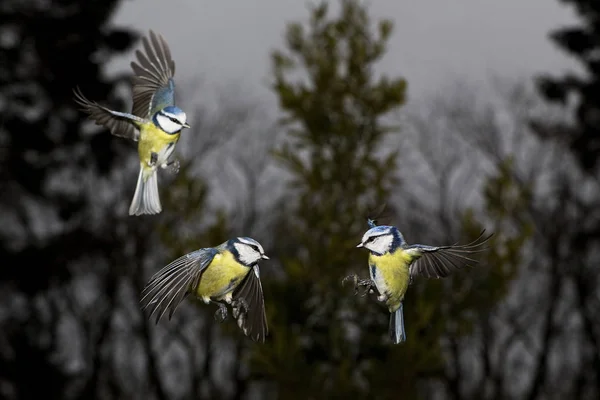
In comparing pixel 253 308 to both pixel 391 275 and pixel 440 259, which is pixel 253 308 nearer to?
pixel 391 275

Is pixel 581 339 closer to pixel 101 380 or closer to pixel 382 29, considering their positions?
pixel 101 380

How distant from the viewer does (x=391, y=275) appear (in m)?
1.23

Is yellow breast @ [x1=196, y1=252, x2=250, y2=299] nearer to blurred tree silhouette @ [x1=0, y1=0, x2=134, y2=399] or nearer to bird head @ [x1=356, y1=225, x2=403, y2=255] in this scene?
bird head @ [x1=356, y1=225, x2=403, y2=255]

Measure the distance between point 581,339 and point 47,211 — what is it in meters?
17.2

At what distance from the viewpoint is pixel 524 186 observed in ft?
77.2

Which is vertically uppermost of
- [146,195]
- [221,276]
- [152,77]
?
[152,77]

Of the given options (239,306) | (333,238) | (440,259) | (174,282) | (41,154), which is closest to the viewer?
(174,282)

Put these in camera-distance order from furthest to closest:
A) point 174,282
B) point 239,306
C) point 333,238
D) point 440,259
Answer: point 333,238 < point 440,259 < point 239,306 < point 174,282

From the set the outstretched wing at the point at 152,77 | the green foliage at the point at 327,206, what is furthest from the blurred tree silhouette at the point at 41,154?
the outstretched wing at the point at 152,77

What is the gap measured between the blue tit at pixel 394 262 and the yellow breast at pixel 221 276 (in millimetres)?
175

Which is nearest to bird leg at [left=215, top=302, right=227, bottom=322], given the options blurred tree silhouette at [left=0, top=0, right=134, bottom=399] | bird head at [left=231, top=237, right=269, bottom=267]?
bird head at [left=231, top=237, right=269, bottom=267]

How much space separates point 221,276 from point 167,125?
0.82 ft

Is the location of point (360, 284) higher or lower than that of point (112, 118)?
lower

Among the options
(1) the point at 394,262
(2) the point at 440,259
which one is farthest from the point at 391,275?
(2) the point at 440,259
